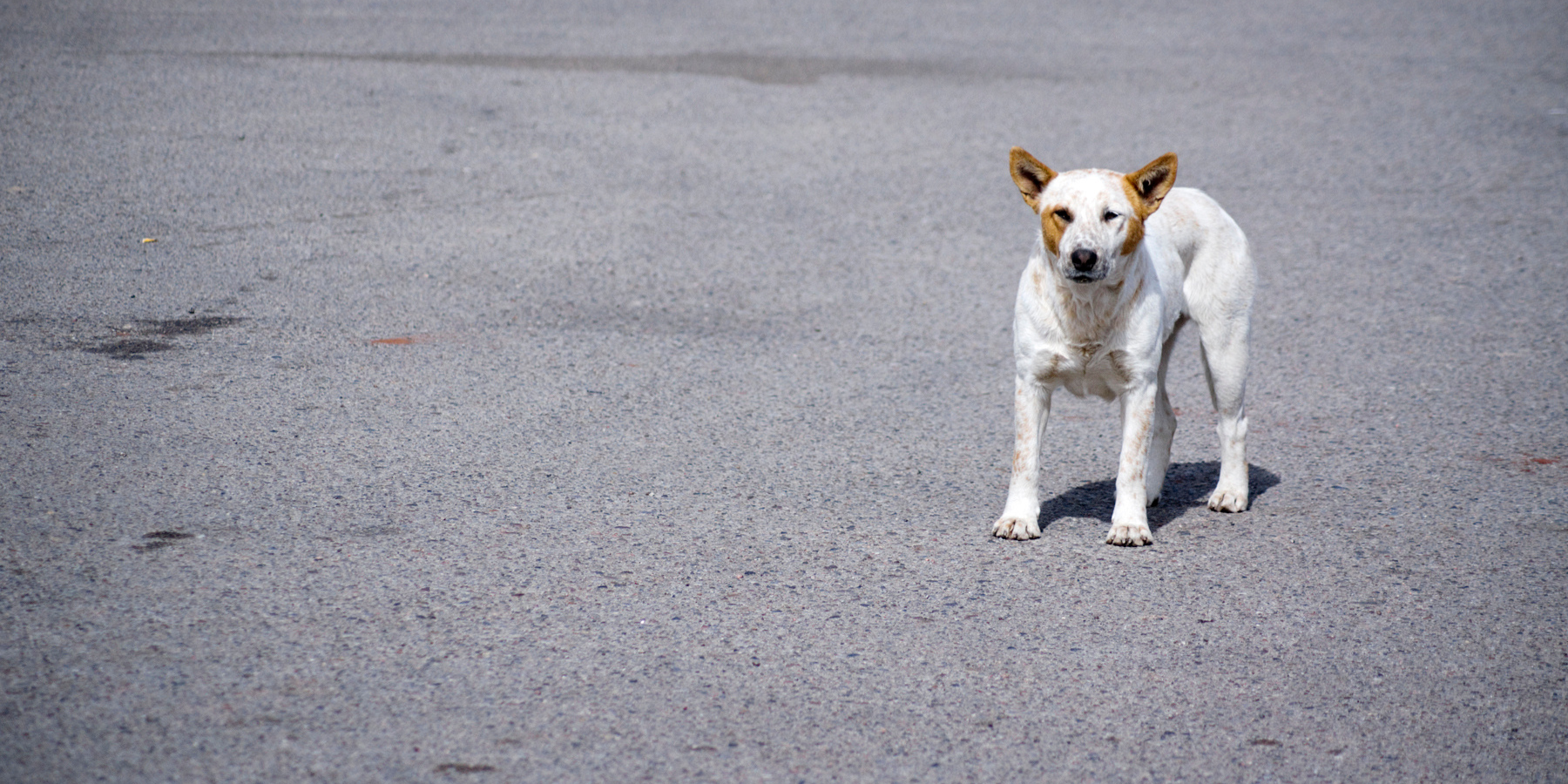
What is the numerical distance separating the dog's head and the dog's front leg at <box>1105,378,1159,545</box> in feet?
1.69

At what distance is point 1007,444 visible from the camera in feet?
19.8

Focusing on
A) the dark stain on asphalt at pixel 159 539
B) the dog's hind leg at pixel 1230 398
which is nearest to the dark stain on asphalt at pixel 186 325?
the dark stain on asphalt at pixel 159 539

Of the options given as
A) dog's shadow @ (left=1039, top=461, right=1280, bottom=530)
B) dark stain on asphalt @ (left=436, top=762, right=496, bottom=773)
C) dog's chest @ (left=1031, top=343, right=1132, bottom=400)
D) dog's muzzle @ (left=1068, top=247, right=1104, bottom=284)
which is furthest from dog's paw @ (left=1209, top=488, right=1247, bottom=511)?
dark stain on asphalt @ (left=436, top=762, right=496, bottom=773)

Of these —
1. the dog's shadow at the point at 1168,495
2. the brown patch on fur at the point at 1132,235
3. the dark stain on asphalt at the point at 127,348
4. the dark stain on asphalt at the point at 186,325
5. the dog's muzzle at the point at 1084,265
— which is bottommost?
the dog's shadow at the point at 1168,495

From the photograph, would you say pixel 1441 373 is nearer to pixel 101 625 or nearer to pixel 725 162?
pixel 725 162

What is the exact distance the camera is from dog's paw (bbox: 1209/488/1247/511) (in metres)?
5.38

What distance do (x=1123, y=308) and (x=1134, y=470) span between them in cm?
62

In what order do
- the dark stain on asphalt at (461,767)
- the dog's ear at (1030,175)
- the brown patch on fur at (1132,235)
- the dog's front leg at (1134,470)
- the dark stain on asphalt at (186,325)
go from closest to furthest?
1. the dark stain on asphalt at (461,767)
2. the brown patch on fur at (1132,235)
3. the dog's ear at (1030,175)
4. the dog's front leg at (1134,470)
5. the dark stain on asphalt at (186,325)

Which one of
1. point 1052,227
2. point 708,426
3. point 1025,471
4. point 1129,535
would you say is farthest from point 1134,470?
point 708,426

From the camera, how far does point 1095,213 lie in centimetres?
461

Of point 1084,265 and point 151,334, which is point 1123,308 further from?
point 151,334

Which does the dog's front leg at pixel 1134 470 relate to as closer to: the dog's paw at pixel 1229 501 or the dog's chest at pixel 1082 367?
the dog's chest at pixel 1082 367

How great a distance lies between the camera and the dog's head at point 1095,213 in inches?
179

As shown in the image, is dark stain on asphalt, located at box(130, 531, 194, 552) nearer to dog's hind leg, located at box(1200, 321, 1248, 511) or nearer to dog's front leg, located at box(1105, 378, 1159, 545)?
dog's front leg, located at box(1105, 378, 1159, 545)
